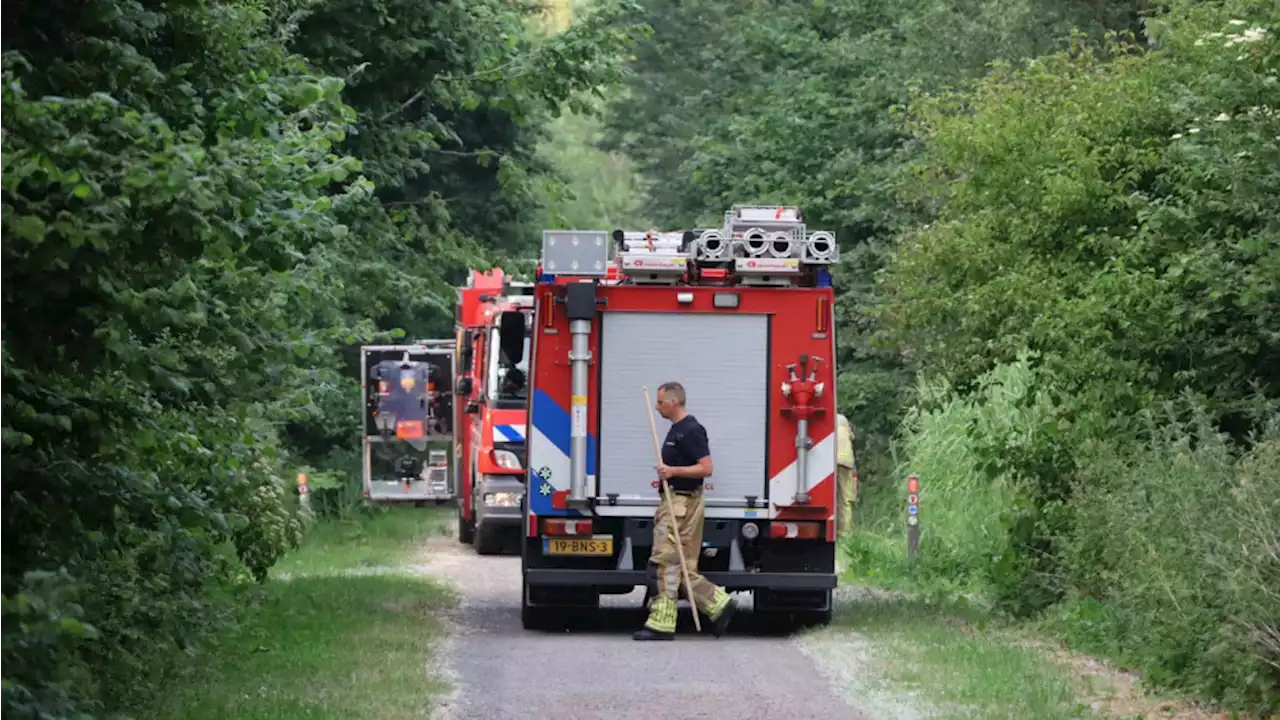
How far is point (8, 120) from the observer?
24.4ft

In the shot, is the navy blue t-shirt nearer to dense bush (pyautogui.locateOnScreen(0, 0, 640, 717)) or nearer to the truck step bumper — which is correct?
the truck step bumper

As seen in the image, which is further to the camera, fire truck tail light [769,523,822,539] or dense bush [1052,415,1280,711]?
fire truck tail light [769,523,822,539]

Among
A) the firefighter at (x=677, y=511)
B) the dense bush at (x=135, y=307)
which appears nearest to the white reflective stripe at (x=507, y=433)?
the dense bush at (x=135, y=307)

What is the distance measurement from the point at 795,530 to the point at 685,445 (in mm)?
1270

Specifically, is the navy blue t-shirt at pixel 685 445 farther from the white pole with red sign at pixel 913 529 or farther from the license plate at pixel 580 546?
the white pole with red sign at pixel 913 529

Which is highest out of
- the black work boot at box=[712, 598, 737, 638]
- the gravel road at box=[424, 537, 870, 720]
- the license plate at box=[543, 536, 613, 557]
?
the license plate at box=[543, 536, 613, 557]

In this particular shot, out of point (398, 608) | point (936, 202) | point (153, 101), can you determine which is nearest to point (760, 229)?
point (398, 608)

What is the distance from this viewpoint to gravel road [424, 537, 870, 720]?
1185cm

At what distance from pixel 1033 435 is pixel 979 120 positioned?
2.88 m

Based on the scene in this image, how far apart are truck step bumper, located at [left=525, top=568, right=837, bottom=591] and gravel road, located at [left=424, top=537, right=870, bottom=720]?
42cm

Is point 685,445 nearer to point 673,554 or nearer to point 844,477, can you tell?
point 673,554

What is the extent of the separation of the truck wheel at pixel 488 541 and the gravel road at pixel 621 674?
25.2 ft

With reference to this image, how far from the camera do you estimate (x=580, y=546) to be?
16078mm

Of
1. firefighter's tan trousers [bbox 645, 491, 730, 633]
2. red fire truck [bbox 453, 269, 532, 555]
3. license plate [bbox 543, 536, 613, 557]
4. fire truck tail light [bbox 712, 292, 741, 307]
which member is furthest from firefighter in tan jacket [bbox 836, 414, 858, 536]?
firefighter's tan trousers [bbox 645, 491, 730, 633]
